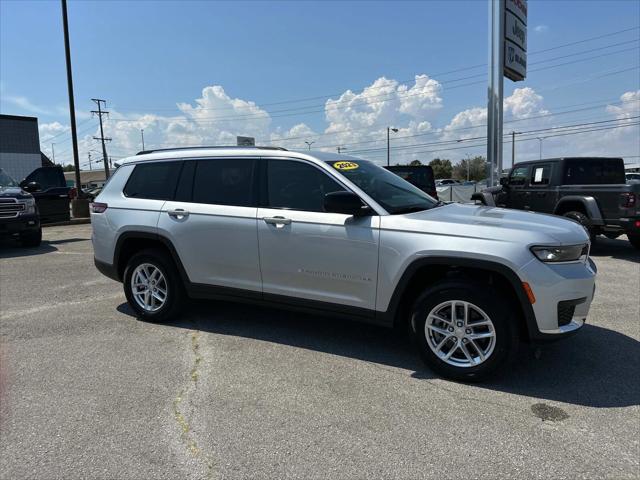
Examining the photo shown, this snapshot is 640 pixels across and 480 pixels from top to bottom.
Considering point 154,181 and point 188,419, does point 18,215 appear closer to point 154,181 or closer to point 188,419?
point 154,181

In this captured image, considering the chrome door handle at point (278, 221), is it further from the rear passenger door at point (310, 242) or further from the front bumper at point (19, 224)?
the front bumper at point (19, 224)

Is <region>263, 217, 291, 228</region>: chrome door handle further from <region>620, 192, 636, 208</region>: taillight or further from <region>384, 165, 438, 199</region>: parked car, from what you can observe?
A: <region>384, 165, 438, 199</region>: parked car

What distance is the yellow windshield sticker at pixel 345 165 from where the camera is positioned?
4.34m

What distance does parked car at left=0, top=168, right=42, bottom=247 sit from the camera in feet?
33.8

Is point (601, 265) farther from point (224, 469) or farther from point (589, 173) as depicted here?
point (224, 469)

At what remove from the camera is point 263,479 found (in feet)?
8.36

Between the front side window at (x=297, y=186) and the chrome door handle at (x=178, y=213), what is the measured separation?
97cm

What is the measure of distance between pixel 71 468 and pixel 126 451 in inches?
11.5

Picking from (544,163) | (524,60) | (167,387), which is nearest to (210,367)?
(167,387)

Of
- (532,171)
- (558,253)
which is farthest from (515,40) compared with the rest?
(558,253)

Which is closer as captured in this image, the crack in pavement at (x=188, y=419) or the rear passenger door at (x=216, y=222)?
the crack in pavement at (x=188, y=419)

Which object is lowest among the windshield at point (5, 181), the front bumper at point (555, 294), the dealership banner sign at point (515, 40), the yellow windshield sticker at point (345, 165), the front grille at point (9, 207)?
the front bumper at point (555, 294)

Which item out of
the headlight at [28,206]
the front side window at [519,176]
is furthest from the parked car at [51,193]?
the front side window at [519,176]

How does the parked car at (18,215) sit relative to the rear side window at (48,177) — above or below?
below
